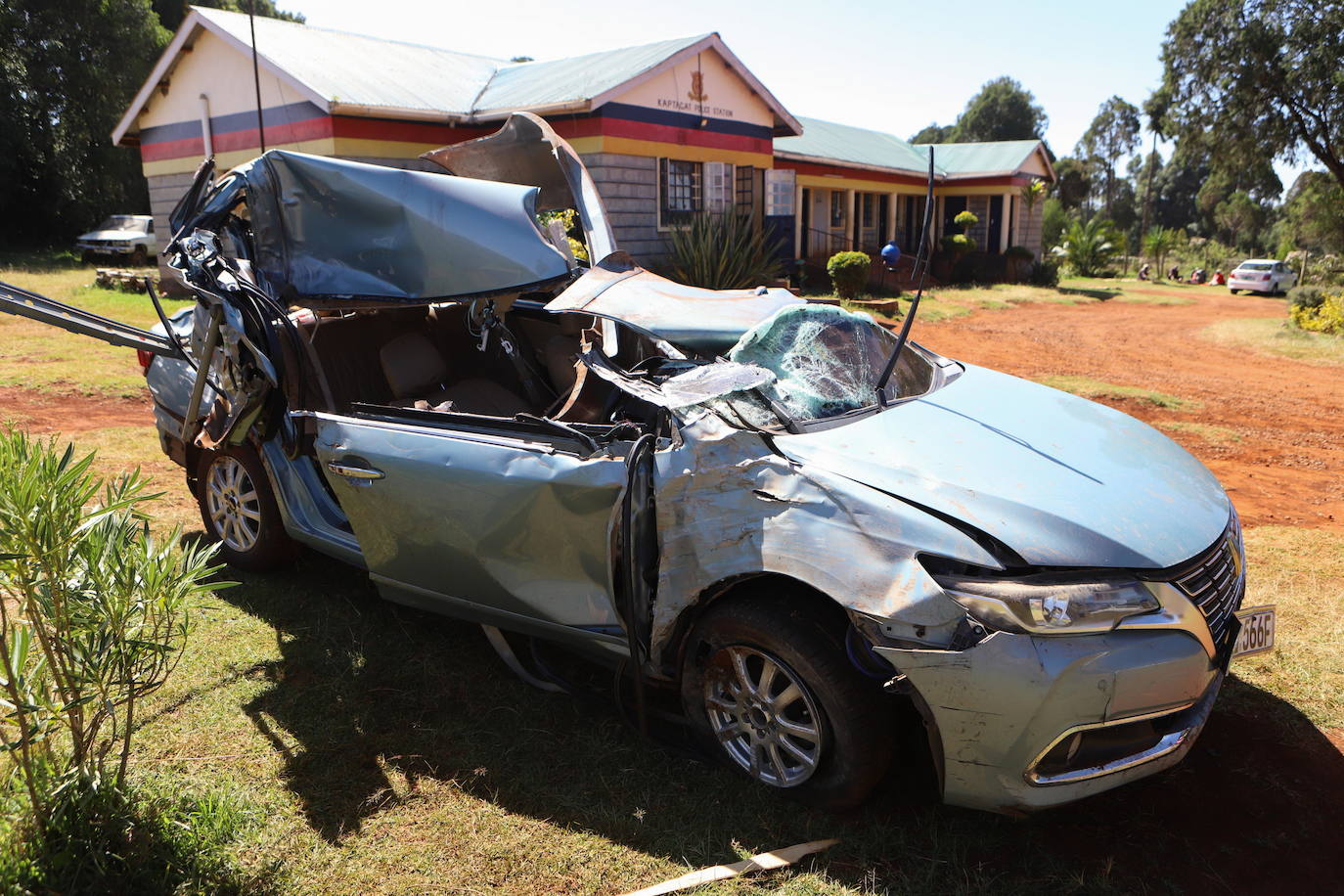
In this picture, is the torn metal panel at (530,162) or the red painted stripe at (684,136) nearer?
the torn metal panel at (530,162)

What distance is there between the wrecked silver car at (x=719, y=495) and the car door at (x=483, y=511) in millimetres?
12

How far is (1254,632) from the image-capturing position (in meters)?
3.00

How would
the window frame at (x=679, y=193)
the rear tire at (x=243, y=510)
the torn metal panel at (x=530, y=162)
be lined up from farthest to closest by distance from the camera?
the window frame at (x=679, y=193)
the torn metal panel at (x=530, y=162)
the rear tire at (x=243, y=510)

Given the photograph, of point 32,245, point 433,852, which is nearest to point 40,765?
point 433,852

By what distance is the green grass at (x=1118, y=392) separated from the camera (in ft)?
32.2

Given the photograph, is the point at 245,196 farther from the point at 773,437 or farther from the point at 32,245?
the point at 32,245

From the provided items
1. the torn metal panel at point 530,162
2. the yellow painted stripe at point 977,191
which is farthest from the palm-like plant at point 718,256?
the yellow painted stripe at point 977,191

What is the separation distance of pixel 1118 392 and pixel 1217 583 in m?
8.15

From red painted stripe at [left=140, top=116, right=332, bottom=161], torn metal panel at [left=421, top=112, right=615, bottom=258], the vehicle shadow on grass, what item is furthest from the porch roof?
the vehicle shadow on grass

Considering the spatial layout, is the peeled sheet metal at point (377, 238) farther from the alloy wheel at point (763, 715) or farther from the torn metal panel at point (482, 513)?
the alloy wheel at point (763, 715)

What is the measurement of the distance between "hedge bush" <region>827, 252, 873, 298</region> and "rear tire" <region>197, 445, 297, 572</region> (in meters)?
14.9

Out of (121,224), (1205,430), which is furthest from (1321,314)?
(121,224)

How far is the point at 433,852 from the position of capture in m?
2.89

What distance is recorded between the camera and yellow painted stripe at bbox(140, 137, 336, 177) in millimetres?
14750
